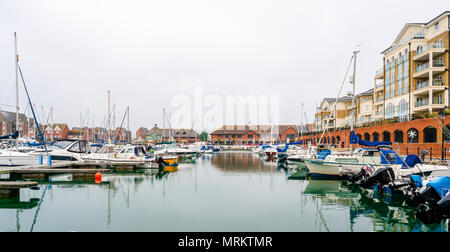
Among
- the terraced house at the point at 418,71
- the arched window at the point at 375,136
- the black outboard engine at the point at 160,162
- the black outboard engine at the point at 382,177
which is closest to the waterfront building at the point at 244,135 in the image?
the terraced house at the point at 418,71

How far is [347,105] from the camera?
67.6 meters

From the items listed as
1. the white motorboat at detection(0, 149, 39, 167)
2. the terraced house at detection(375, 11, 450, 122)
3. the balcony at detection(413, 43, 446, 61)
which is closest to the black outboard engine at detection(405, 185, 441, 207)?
the terraced house at detection(375, 11, 450, 122)

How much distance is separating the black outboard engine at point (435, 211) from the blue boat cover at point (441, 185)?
722 mm

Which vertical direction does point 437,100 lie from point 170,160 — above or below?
above

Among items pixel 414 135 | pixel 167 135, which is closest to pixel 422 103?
pixel 414 135

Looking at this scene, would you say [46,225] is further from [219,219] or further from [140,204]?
[219,219]

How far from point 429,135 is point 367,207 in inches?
909

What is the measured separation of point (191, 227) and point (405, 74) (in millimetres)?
42596

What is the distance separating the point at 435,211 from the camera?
11.2m

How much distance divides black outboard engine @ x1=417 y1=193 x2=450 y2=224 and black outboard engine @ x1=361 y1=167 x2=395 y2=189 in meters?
5.56

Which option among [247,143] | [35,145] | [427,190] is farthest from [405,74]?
[247,143]

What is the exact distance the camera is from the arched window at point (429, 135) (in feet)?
105

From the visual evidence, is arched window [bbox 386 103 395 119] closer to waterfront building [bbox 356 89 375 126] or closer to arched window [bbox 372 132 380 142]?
arched window [bbox 372 132 380 142]

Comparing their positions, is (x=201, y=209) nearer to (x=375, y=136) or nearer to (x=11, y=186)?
(x=11, y=186)
